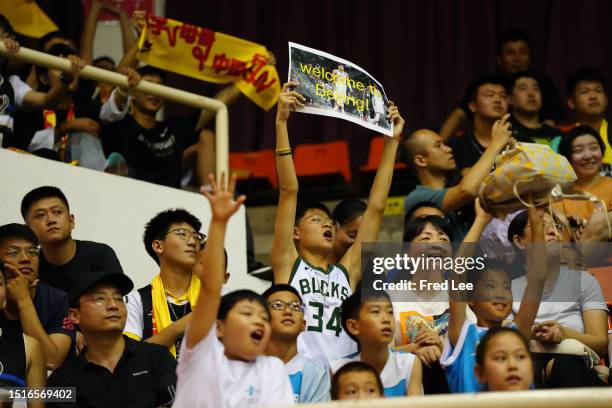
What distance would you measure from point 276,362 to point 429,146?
2509 mm

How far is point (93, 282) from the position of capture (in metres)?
5.56

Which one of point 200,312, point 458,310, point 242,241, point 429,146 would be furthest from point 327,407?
point 242,241

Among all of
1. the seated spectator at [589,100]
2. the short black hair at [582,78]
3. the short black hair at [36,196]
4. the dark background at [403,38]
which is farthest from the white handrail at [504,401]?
the dark background at [403,38]

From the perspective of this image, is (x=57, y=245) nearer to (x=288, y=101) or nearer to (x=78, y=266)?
(x=78, y=266)

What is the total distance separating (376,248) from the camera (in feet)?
20.2

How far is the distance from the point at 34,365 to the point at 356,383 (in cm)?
152

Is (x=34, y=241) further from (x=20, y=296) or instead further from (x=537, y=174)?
(x=537, y=174)

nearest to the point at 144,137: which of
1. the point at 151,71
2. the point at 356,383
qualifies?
the point at 151,71

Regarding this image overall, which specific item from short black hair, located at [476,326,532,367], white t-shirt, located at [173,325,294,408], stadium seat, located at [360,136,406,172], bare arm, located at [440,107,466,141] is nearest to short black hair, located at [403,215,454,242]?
short black hair, located at [476,326,532,367]

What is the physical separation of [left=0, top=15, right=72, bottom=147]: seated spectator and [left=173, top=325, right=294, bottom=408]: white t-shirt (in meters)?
3.08

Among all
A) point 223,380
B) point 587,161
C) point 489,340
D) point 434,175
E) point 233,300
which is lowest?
point 223,380

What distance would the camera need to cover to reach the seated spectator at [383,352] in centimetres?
527

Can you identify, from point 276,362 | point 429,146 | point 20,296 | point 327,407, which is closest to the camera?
point 327,407

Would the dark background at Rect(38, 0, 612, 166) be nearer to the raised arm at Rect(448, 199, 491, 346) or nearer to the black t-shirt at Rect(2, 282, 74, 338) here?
the raised arm at Rect(448, 199, 491, 346)
